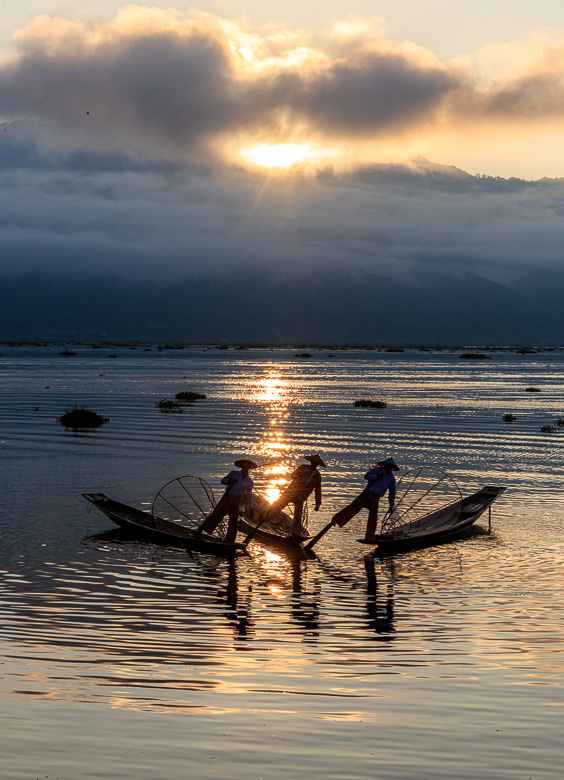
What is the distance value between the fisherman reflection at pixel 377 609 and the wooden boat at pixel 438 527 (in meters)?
2.38

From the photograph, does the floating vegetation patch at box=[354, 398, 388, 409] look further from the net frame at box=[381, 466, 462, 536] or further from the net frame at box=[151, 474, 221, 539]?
the net frame at box=[151, 474, 221, 539]

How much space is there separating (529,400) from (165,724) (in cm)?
7401

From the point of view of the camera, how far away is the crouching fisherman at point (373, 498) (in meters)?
23.6

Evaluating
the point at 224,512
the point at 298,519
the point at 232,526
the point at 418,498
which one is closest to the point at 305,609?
the point at 232,526

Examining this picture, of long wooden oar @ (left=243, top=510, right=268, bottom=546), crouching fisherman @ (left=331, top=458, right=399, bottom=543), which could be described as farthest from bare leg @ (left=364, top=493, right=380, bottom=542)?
long wooden oar @ (left=243, top=510, right=268, bottom=546)

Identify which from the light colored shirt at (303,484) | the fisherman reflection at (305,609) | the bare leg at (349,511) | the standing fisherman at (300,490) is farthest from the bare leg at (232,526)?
the bare leg at (349,511)

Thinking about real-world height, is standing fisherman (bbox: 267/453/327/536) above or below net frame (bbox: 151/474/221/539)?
above

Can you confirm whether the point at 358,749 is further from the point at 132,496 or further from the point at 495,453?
the point at 495,453

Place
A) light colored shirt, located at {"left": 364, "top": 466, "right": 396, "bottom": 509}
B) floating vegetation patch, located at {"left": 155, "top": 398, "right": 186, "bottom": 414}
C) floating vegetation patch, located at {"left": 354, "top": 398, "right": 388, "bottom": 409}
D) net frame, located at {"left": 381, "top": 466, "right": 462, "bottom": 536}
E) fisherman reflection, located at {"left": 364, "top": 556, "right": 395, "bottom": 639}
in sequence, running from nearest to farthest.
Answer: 1. fisherman reflection, located at {"left": 364, "top": 556, "right": 395, "bottom": 639}
2. light colored shirt, located at {"left": 364, "top": 466, "right": 396, "bottom": 509}
3. net frame, located at {"left": 381, "top": 466, "right": 462, "bottom": 536}
4. floating vegetation patch, located at {"left": 155, "top": 398, "right": 186, "bottom": 414}
5. floating vegetation patch, located at {"left": 354, "top": 398, "right": 388, "bottom": 409}

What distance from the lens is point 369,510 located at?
77.8 ft

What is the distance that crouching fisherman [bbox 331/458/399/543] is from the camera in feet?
77.3

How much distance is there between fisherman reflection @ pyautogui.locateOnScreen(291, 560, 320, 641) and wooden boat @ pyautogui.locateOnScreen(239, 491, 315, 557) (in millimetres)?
2649

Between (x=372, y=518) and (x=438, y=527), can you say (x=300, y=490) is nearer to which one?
(x=372, y=518)

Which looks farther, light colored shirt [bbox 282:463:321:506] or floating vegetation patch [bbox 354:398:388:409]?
floating vegetation patch [bbox 354:398:388:409]
